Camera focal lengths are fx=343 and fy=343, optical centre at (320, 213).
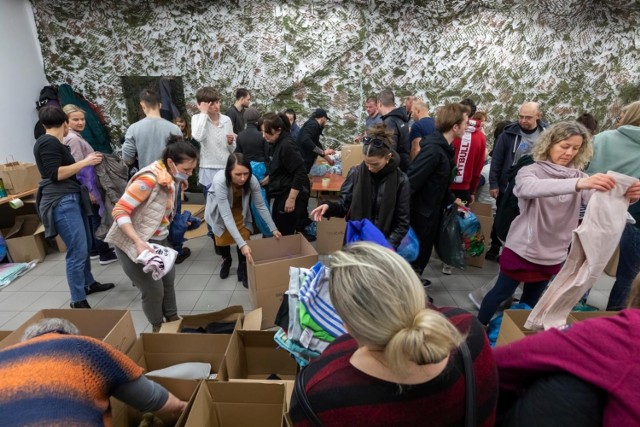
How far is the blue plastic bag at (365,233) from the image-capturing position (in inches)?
65.1

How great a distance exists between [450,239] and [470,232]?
0.58ft

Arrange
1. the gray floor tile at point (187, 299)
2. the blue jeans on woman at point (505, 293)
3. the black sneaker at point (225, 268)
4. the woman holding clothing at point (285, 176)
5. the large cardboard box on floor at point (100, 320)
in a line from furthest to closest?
1. the black sneaker at point (225, 268)
2. the woman holding clothing at point (285, 176)
3. the gray floor tile at point (187, 299)
4. the blue jeans on woman at point (505, 293)
5. the large cardboard box on floor at point (100, 320)

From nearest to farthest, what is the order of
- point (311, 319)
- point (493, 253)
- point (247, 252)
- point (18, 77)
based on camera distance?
1. point (311, 319)
2. point (247, 252)
3. point (493, 253)
4. point (18, 77)

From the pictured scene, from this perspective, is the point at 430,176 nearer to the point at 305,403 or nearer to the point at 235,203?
the point at 235,203

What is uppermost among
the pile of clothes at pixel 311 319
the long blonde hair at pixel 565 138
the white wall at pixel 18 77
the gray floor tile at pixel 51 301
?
the white wall at pixel 18 77

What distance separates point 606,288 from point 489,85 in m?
3.34

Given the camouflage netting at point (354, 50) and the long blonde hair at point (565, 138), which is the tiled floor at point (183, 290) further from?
the camouflage netting at point (354, 50)

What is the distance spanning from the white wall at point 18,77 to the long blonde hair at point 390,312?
520 centimetres

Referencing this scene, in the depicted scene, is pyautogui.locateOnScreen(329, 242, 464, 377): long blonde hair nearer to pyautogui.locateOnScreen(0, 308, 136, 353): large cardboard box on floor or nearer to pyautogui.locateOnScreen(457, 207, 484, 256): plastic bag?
pyautogui.locateOnScreen(0, 308, 136, 353): large cardboard box on floor

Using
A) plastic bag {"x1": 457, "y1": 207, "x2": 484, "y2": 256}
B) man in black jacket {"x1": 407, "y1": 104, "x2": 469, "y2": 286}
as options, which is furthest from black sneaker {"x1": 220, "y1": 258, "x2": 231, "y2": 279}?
plastic bag {"x1": 457, "y1": 207, "x2": 484, "y2": 256}

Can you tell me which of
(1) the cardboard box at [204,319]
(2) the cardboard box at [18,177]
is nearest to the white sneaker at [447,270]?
(1) the cardboard box at [204,319]

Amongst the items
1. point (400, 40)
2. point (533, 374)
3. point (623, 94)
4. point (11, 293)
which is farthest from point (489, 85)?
point (11, 293)

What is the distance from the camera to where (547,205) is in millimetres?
1812

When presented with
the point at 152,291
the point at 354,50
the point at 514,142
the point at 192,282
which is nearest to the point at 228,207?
the point at 152,291
